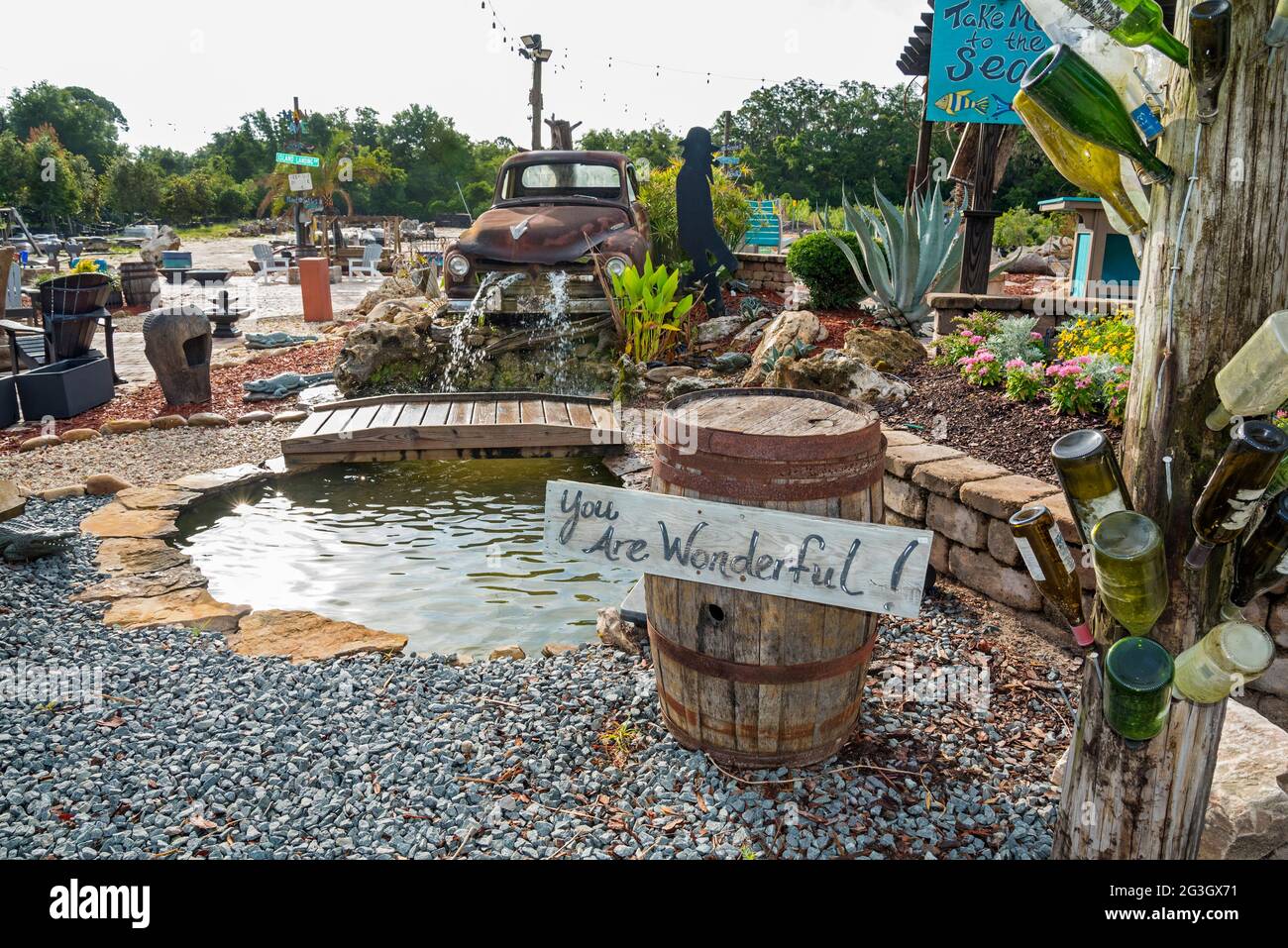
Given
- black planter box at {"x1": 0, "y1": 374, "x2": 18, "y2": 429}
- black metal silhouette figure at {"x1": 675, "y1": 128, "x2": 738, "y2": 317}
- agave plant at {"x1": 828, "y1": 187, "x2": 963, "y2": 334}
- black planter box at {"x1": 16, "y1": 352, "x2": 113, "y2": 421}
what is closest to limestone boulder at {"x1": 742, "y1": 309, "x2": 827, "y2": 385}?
agave plant at {"x1": 828, "y1": 187, "x2": 963, "y2": 334}

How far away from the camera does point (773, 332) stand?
6.52m

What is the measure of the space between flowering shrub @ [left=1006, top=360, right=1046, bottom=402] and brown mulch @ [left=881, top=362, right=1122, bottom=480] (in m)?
0.05

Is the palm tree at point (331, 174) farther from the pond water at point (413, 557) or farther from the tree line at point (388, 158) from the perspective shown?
the pond water at point (413, 557)

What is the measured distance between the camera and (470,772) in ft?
7.55

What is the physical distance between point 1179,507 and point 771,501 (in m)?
0.83

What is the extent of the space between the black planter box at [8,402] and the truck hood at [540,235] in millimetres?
3599

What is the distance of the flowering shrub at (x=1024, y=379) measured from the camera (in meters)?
4.00

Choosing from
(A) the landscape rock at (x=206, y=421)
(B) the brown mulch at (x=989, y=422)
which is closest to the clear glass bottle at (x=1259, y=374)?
(B) the brown mulch at (x=989, y=422)

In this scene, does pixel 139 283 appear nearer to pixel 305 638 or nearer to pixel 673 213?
pixel 673 213

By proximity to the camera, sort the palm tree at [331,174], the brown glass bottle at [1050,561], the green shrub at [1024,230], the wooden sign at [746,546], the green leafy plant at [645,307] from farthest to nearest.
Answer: the palm tree at [331,174]
the green shrub at [1024,230]
the green leafy plant at [645,307]
the wooden sign at [746,546]
the brown glass bottle at [1050,561]

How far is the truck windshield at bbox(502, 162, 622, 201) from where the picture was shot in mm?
8531

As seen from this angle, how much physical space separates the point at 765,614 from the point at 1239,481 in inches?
42.6

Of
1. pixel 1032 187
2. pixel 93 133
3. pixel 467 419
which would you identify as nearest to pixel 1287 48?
pixel 467 419
